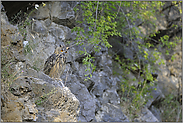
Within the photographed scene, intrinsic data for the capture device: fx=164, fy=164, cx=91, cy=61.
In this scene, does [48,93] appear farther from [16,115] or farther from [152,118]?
[152,118]

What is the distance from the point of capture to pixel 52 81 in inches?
107

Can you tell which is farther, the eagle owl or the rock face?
the eagle owl

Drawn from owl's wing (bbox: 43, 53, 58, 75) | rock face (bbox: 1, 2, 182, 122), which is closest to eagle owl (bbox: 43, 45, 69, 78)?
owl's wing (bbox: 43, 53, 58, 75)

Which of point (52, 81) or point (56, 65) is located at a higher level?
point (56, 65)

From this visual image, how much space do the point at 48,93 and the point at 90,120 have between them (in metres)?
1.42

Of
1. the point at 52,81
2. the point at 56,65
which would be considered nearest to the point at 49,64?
the point at 56,65

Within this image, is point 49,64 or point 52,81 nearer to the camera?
point 52,81

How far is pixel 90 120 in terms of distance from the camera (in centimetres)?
340

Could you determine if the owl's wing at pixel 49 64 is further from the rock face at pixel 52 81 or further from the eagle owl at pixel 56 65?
the rock face at pixel 52 81

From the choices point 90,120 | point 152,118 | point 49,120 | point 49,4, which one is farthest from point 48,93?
point 152,118

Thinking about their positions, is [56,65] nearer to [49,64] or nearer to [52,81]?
[49,64]

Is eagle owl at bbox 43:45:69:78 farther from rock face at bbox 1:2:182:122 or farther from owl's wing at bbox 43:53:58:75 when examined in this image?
rock face at bbox 1:2:182:122

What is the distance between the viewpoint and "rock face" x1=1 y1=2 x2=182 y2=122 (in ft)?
6.58

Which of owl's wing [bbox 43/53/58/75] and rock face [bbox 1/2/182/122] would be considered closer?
rock face [bbox 1/2/182/122]
